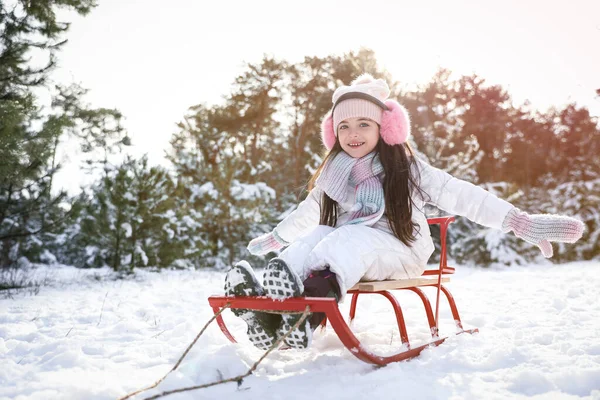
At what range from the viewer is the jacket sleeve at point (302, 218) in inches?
113

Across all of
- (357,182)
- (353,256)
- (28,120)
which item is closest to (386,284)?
(353,256)

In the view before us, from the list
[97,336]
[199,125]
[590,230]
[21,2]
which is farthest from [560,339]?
[199,125]

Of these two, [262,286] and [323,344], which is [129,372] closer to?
[262,286]

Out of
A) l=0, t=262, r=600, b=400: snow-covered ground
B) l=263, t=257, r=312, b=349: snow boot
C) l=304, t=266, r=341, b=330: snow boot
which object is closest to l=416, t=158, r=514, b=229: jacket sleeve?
l=0, t=262, r=600, b=400: snow-covered ground

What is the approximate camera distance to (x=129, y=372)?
1.85 meters

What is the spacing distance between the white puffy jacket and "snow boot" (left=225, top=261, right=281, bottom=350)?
23 cm

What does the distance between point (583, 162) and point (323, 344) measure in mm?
15422

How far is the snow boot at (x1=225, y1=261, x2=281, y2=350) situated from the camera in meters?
1.90

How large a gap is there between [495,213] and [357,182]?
74 cm

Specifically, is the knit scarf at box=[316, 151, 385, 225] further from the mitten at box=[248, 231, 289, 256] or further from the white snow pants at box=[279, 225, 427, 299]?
the mitten at box=[248, 231, 289, 256]

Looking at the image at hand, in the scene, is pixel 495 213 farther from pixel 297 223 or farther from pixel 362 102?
pixel 297 223

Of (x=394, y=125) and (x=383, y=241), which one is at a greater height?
(x=394, y=125)

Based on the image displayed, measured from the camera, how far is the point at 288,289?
1.74 m

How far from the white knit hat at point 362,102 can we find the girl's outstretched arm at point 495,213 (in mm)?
392
